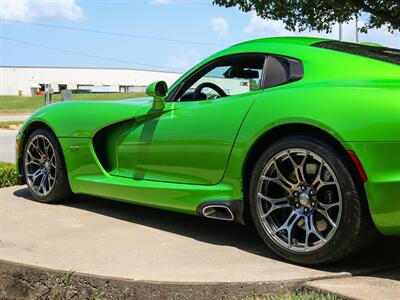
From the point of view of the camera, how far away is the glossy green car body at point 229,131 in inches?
115

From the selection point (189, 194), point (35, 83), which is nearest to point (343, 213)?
point (189, 194)

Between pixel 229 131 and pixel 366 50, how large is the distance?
3.64ft

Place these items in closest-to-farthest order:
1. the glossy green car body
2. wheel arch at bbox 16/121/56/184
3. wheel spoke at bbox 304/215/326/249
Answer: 1. the glossy green car body
2. wheel spoke at bbox 304/215/326/249
3. wheel arch at bbox 16/121/56/184

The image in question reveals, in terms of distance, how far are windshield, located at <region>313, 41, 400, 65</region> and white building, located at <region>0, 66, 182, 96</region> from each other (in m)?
75.4

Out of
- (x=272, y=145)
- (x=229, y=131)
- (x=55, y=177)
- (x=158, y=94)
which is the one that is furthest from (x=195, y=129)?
(x=55, y=177)

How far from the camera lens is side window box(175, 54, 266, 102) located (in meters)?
3.85

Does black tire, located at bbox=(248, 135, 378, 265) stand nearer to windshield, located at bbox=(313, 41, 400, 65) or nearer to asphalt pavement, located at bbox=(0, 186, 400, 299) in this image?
asphalt pavement, located at bbox=(0, 186, 400, 299)

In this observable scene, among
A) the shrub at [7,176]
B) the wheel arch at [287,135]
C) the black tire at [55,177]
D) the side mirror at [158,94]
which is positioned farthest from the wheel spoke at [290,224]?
the shrub at [7,176]

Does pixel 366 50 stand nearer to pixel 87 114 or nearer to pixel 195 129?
pixel 195 129

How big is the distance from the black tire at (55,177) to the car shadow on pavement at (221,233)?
14 cm

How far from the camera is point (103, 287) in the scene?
10.3 feet

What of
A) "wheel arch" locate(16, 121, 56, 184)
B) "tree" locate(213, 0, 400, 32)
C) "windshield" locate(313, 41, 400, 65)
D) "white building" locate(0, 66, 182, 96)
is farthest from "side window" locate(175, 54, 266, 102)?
"white building" locate(0, 66, 182, 96)

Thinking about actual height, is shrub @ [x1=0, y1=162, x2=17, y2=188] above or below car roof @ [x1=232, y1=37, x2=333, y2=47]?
below

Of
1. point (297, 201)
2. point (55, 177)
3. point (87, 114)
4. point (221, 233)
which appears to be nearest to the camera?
point (297, 201)
